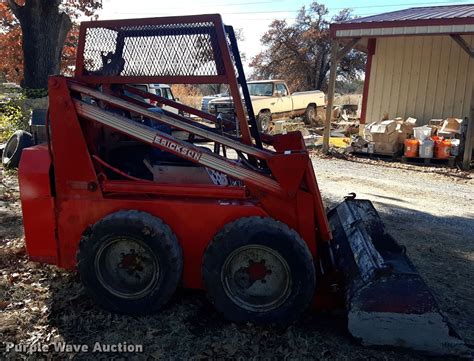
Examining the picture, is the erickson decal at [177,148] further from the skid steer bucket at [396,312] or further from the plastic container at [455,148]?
the plastic container at [455,148]

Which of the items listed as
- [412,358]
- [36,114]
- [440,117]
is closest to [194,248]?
[412,358]

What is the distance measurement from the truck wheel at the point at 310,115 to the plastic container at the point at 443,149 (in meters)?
8.94

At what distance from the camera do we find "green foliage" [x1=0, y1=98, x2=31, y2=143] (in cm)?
1158

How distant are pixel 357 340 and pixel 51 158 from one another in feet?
8.62

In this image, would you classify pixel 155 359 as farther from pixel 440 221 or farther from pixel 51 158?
pixel 440 221

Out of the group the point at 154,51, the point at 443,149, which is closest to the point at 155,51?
the point at 154,51

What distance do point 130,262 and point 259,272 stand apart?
38.3 inches

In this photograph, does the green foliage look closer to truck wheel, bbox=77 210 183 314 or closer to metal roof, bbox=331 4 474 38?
metal roof, bbox=331 4 474 38

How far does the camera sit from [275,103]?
16.9 meters

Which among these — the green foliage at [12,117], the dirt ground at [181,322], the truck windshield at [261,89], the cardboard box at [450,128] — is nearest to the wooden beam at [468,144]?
the cardboard box at [450,128]

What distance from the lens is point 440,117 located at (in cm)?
1242

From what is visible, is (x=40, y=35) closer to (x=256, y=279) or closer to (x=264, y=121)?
(x=264, y=121)

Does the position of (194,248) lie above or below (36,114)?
below

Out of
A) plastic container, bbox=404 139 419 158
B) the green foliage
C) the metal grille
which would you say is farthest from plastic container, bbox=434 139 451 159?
the green foliage
